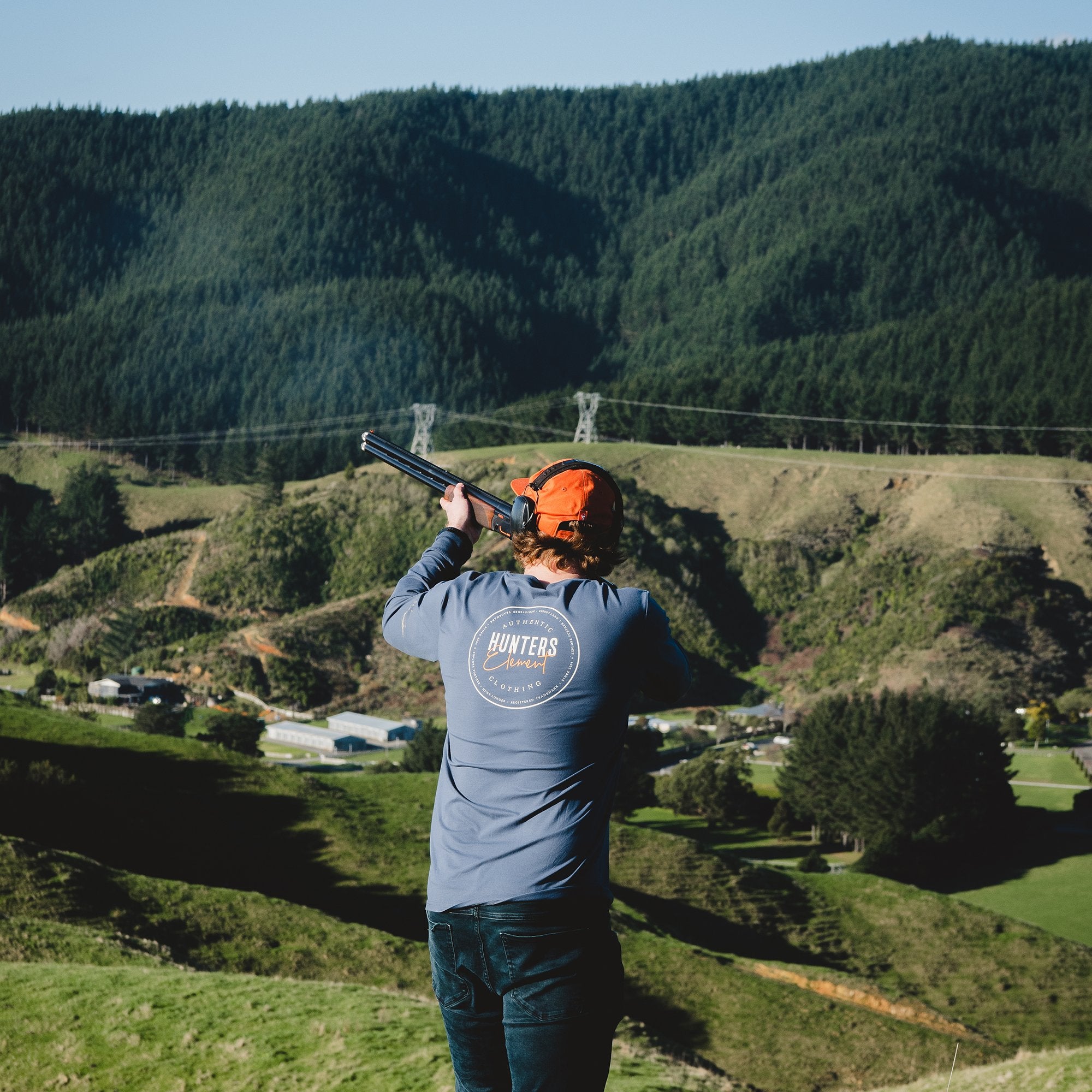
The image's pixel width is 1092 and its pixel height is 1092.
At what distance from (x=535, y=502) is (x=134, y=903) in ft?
68.2

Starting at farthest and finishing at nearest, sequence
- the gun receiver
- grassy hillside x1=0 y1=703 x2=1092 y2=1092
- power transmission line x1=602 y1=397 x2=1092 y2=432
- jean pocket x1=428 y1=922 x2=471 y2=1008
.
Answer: power transmission line x1=602 y1=397 x2=1092 y2=432 < grassy hillside x1=0 y1=703 x2=1092 y2=1092 < the gun receiver < jean pocket x1=428 y1=922 x2=471 y2=1008

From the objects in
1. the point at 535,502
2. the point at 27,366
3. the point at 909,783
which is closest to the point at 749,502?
the point at 909,783

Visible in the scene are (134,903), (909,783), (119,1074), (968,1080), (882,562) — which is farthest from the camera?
(882,562)

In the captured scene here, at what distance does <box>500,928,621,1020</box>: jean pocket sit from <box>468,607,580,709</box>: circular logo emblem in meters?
0.85

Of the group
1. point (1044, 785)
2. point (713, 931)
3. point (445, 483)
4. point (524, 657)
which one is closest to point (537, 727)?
point (524, 657)

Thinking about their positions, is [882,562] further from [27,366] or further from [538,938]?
[27,366]

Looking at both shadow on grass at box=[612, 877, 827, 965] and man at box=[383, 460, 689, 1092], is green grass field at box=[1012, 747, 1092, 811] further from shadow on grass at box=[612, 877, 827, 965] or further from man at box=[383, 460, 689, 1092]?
man at box=[383, 460, 689, 1092]

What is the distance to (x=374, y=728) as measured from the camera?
270 feet

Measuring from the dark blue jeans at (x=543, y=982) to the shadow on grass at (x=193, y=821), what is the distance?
23640 mm

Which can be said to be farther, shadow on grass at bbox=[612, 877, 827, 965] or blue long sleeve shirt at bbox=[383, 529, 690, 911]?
shadow on grass at bbox=[612, 877, 827, 965]

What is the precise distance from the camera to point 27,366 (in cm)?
18525

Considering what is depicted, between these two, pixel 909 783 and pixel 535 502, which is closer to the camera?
pixel 535 502

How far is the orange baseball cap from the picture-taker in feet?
14.6

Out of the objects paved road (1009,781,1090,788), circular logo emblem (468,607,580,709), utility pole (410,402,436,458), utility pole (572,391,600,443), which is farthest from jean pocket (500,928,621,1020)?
utility pole (572,391,600,443)
